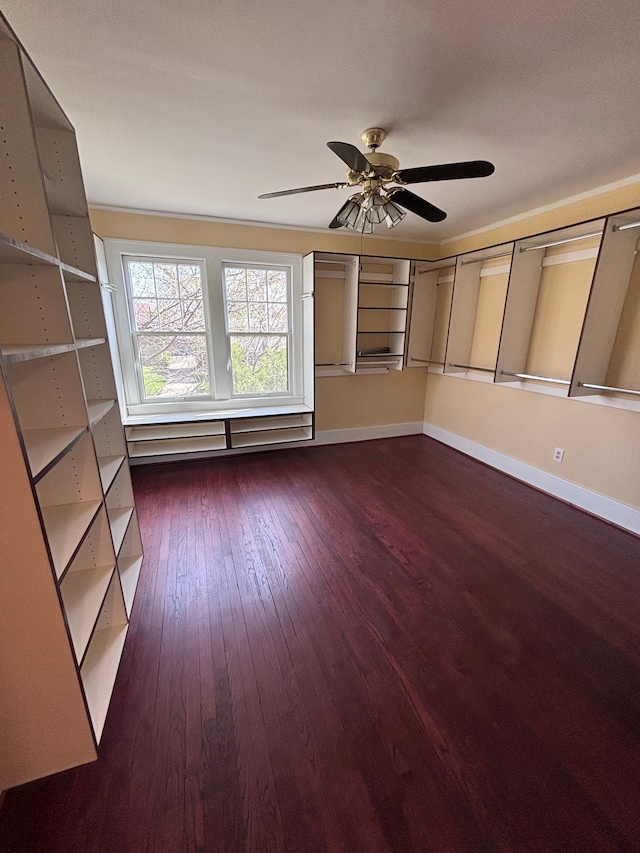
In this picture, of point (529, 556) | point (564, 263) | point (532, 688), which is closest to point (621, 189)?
point (564, 263)

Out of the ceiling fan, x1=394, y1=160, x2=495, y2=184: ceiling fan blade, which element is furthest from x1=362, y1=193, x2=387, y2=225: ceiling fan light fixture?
x1=394, y1=160, x2=495, y2=184: ceiling fan blade

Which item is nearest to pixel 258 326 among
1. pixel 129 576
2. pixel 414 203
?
pixel 414 203

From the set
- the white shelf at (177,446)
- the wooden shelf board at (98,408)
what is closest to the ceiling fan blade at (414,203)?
the wooden shelf board at (98,408)

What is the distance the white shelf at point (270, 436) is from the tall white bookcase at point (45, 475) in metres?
2.22

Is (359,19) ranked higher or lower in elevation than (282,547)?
higher

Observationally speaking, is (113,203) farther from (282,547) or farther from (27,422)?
(282,547)

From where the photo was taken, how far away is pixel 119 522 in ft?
6.22

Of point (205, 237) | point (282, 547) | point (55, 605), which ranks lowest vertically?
point (282, 547)

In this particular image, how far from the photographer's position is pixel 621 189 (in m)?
2.46

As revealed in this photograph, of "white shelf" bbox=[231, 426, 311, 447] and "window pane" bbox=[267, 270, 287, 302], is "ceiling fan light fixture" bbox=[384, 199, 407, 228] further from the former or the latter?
"white shelf" bbox=[231, 426, 311, 447]

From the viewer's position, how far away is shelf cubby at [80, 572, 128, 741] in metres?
1.28

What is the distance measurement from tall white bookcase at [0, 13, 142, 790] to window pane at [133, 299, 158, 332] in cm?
201

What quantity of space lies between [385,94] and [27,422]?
7.10 ft

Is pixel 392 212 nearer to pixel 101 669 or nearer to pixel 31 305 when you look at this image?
pixel 31 305
